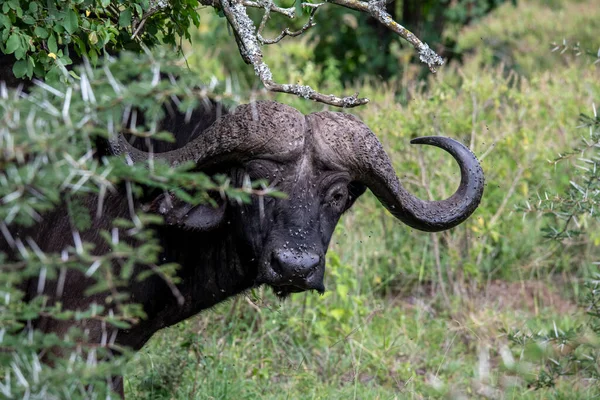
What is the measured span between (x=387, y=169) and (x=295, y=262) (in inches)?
30.9

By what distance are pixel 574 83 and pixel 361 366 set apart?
4.38 metres

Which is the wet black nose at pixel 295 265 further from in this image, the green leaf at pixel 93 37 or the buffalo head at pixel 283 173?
the green leaf at pixel 93 37

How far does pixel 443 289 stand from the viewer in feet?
21.1

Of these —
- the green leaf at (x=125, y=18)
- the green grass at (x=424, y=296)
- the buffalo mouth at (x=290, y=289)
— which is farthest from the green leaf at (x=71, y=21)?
the green grass at (x=424, y=296)

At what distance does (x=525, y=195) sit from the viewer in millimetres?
7109

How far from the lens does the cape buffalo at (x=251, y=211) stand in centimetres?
402

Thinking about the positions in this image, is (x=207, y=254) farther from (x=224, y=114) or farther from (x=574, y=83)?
(x=574, y=83)

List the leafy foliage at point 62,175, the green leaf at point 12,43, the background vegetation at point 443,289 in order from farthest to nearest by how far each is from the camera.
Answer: the background vegetation at point 443,289
the green leaf at point 12,43
the leafy foliage at point 62,175

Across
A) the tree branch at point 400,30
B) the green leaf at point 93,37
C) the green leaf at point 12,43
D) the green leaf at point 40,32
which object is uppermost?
the tree branch at point 400,30

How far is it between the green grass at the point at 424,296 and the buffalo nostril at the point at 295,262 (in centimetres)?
116

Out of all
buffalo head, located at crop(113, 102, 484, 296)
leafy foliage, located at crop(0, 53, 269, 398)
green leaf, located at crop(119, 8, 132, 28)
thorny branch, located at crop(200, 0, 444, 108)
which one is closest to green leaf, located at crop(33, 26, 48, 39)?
green leaf, located at crop(119, 8, 132, 28)

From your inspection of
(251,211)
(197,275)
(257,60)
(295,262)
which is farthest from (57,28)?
(295,262)

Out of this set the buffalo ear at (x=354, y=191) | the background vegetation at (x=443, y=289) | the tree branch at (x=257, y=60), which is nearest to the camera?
the tree branch at (x=257, y=60)

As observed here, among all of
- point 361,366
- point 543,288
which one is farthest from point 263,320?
point 543,288
